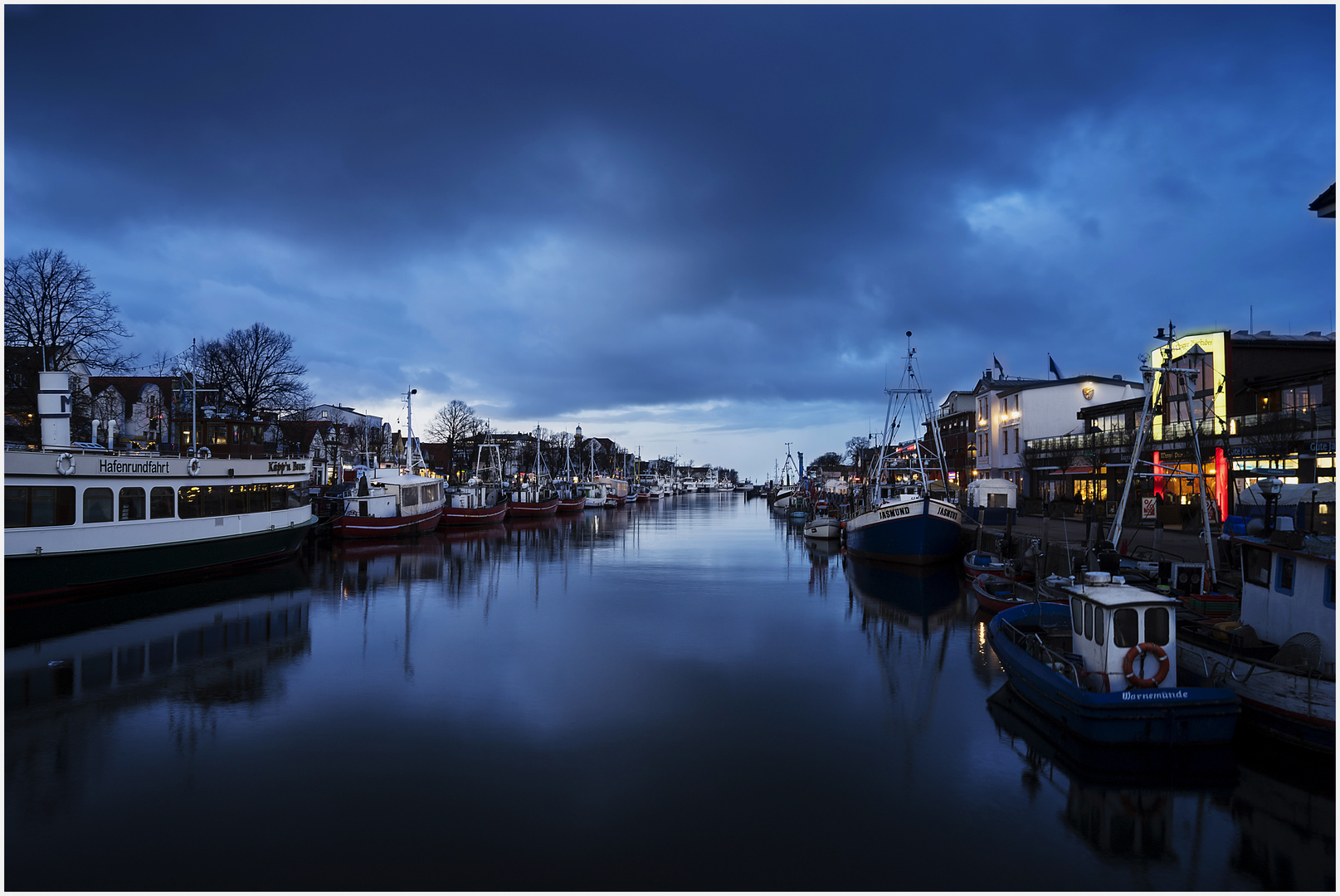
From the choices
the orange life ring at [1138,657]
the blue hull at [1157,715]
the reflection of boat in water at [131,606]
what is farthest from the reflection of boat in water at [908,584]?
the reflection of boat in water at [131,606]

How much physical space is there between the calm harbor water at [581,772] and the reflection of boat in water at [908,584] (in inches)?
195

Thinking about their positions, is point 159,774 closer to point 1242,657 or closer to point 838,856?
point 838,856

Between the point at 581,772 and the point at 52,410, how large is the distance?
2396 cm

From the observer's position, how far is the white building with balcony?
202 feet

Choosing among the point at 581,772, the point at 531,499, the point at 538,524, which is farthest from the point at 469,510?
the point at 581,772

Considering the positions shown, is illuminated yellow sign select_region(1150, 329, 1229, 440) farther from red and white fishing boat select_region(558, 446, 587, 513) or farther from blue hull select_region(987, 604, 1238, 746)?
red and white fishing boat select_region(558, 446, 587, 513)

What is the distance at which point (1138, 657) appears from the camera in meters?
12.2

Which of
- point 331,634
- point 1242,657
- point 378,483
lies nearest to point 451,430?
point 378,483

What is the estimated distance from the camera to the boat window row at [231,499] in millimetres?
27594

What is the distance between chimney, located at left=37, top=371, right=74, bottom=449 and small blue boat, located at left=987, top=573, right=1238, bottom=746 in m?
30.0

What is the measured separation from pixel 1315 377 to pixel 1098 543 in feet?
69.9

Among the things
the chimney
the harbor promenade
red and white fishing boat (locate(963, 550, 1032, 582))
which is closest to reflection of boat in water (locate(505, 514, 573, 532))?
the harbor promenade

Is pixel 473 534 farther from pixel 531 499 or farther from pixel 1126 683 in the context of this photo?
pixel 1126 683

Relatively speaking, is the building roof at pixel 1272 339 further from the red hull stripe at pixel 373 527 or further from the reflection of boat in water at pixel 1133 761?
the red hull stripe at pixel 373 527
